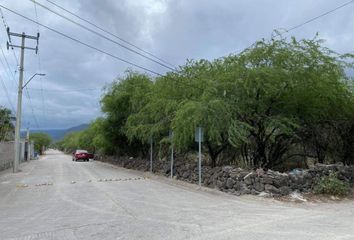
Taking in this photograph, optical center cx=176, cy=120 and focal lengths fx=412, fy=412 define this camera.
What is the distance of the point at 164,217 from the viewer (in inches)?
414

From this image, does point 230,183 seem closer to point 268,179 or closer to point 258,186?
point 258,186

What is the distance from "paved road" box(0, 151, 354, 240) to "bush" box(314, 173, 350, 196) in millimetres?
1361

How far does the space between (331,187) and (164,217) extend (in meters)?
7.40

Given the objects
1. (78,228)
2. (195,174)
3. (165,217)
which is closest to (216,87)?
(195,174)

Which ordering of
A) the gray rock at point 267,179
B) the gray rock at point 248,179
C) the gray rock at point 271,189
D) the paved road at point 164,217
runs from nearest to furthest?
the paved road at point 164,217 → the gray rock at point 271,189 → the gray rock at point 267,179 → the gray rock at point 248,179

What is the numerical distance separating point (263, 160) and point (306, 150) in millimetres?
2991

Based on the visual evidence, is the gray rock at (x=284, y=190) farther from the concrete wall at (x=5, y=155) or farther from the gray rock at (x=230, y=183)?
the concrete wall at (x=5, y=155)

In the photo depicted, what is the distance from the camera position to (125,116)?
114 ft

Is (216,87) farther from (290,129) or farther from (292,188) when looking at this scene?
(292,188)

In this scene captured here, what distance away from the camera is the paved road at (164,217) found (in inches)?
334

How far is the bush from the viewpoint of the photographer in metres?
14.9

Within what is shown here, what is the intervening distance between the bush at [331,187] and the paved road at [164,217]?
136 centimetres

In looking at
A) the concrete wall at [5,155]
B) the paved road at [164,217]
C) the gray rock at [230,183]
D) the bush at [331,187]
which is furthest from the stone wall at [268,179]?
the concrete wall at [5,155]

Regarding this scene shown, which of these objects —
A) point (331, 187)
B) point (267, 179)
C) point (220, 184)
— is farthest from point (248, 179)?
point (331, 187)
